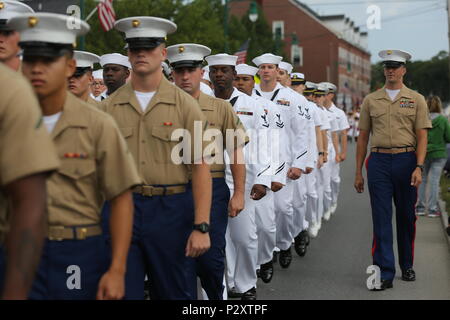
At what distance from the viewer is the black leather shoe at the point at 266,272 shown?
9414 mm

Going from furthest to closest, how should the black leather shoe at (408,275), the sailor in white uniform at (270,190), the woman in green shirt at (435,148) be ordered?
the woman in green shirt at (435,148) < the black leather shoe at (408,275) < the sailor in white uniform at (270,190)

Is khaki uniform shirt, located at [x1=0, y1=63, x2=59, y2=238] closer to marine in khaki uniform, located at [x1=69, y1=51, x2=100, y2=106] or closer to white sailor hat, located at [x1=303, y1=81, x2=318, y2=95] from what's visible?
marine in khaki uniform, located at [x1=69, y1=51, x2=100, y2=106]

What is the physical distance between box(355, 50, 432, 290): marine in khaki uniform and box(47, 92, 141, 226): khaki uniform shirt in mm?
5247

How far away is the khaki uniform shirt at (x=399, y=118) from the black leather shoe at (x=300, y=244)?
8.77 ft

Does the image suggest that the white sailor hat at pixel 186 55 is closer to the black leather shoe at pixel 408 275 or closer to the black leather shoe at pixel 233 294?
→ the black leather shoe at pixel 233 294

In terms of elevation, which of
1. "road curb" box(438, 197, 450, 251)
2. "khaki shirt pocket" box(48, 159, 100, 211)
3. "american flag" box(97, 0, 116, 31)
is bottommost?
"road curb" box(438, 197, 450, 251)

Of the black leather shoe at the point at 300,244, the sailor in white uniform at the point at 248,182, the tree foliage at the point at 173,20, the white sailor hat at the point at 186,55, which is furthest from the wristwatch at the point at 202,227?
the tree foliage at the point at 173,20

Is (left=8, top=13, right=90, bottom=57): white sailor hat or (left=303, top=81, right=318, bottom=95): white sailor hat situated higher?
(left=303, top=81, right=318, bottom=95): white sailor hat

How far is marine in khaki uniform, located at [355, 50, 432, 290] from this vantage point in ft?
29.0

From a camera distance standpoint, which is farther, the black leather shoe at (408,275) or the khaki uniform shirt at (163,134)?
the black leather shoe at (408,275)

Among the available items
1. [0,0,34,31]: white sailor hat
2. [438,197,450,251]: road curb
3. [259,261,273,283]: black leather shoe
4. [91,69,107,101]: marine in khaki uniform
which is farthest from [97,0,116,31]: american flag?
[0,0,34,31]: white sailor hat

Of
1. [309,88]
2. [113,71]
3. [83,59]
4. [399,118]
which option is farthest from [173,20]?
[83,59]

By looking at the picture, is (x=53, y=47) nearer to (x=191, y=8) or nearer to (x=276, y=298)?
(x=276, y=298)

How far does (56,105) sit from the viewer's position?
388cm
